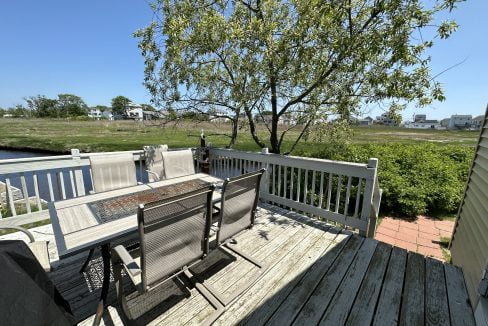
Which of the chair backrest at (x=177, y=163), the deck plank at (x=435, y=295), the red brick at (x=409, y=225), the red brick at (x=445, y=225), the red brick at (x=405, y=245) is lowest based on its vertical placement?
the red brick at (x=445, y=225)

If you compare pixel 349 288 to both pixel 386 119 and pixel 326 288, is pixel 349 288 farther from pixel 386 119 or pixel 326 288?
pixel 386 119

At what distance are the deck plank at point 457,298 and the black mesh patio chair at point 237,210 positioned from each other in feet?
5.27

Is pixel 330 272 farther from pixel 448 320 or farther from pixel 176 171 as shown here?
pixel 176 171

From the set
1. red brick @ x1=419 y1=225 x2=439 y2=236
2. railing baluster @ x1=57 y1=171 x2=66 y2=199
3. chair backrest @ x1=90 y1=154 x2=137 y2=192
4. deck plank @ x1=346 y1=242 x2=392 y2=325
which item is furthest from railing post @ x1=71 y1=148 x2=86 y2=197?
red brick @ x1=419 y1=225 x2=439 y2=236

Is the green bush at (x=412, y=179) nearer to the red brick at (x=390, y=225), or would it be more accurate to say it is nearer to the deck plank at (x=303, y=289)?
the red brick at (x=390, y=225)

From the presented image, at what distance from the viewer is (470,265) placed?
2.12m

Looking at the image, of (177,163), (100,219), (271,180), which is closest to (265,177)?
(271,180)

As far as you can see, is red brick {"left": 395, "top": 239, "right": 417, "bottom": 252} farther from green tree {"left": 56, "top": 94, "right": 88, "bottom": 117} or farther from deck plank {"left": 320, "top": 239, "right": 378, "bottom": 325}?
green tree {"left": 56, "top": 94, "right": 88, "bottom": 117}

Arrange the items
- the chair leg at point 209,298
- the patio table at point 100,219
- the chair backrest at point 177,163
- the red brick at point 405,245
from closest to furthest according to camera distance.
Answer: the patio table at point 100,219 → the chair leg at point 209,298 → the red brick at point 405,245 → the chair backrest at point 177,163

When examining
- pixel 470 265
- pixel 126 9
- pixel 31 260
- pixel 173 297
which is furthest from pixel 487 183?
pixel 126 9

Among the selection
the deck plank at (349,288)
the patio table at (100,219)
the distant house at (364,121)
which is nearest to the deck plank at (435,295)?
the deck plank at (349,288)

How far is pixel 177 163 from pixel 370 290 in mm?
3064

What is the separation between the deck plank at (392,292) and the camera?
1728mm

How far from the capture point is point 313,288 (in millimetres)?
2027
